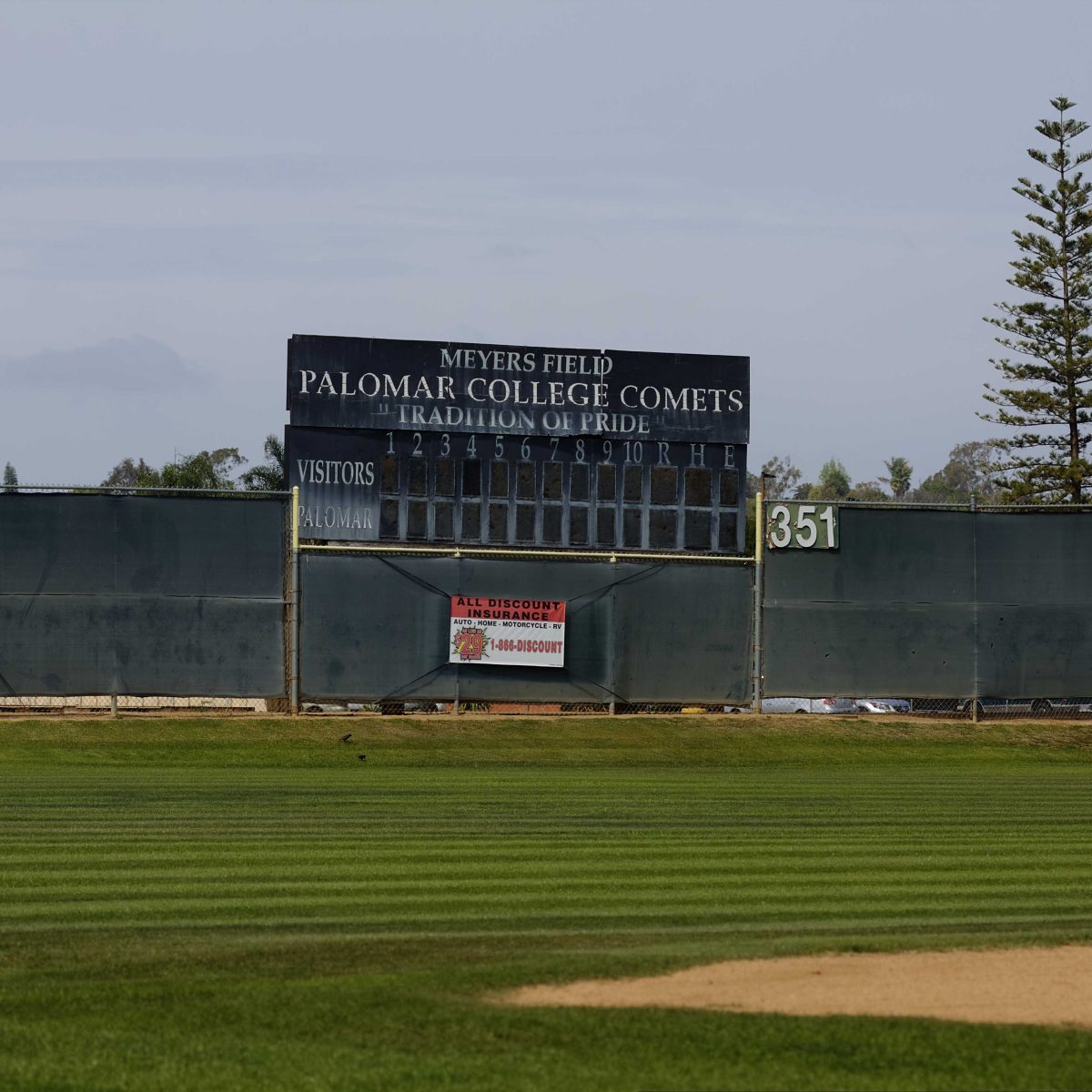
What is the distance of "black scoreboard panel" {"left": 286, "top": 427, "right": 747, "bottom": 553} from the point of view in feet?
90.4

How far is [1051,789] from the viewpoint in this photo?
2128 centimetres

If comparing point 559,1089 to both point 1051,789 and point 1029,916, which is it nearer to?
point 1029,916

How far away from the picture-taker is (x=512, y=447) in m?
27.9

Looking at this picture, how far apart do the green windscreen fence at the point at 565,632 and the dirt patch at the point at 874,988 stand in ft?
57.0

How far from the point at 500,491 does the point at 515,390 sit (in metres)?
1.72

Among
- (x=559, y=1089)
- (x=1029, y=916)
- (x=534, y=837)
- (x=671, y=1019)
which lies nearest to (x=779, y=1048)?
(x=671, y=1019)

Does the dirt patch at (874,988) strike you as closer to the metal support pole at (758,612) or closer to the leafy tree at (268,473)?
the metal support pole at (758,612)

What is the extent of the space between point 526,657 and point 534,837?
11943 millimetres

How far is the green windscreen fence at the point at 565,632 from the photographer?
86.6ft

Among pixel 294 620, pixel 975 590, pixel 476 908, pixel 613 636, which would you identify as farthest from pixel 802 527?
pixel 476 908

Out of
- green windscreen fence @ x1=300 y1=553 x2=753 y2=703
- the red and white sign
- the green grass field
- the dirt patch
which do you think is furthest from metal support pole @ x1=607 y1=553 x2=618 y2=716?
the dirt patch

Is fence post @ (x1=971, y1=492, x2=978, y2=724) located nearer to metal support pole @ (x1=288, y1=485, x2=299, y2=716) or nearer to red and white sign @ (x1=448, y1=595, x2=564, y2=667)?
red and white sign @ (x1=448, y1=595, x2=564, y2=667)

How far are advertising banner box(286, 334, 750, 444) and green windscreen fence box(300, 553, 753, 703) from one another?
2448mm

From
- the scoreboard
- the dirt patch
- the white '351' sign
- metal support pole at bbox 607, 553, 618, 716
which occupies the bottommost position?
the dirt patch
